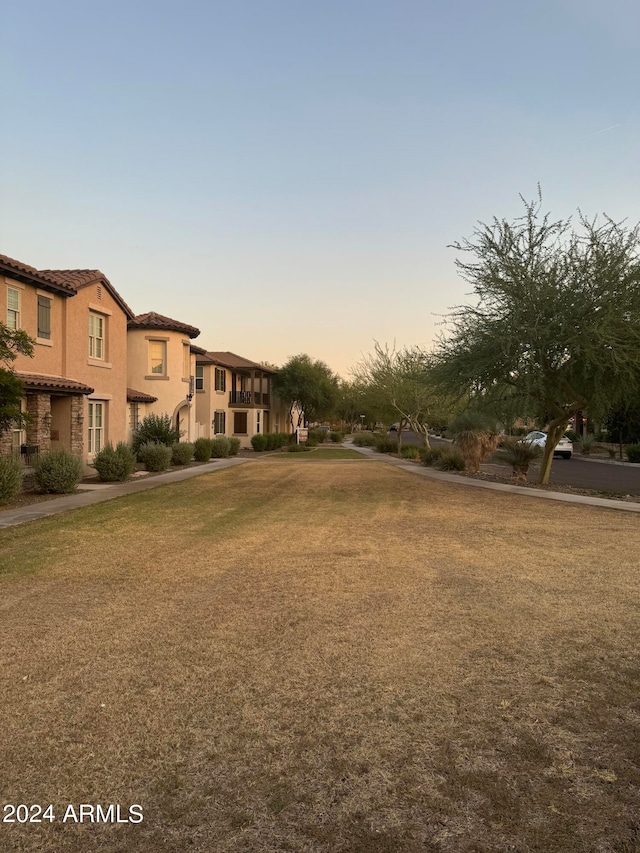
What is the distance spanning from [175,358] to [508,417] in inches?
703

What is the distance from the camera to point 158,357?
3042 cm

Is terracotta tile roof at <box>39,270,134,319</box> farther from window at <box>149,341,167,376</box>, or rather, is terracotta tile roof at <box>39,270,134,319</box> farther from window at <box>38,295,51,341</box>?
window at <box>149,341,167,376</box>

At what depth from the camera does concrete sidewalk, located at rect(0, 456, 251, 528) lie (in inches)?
508

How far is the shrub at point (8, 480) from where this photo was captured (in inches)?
548

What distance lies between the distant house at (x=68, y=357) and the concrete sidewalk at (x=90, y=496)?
7.67ft

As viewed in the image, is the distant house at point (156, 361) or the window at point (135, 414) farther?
the distant house at point (156, 361)

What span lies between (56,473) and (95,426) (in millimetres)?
6636

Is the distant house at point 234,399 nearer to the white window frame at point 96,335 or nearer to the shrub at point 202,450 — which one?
the shrub at point 202,450

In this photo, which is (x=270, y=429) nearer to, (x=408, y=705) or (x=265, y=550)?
(x=265, y=550)

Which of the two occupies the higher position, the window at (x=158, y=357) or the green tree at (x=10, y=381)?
the window at (x=158, y=357)

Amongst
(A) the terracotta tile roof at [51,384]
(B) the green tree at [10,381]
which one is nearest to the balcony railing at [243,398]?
(A) the terracotta tile roof at [51,384]

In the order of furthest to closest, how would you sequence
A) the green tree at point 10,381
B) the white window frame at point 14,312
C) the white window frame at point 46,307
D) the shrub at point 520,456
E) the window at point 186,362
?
the window at point 186,362 < the shrub at point 520,456 < the white window frame at point 46,307 < the white window frame at point 14,312 < the green tree at point 10,381

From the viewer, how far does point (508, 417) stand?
733 inches

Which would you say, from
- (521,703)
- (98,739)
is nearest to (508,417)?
(521,703)
